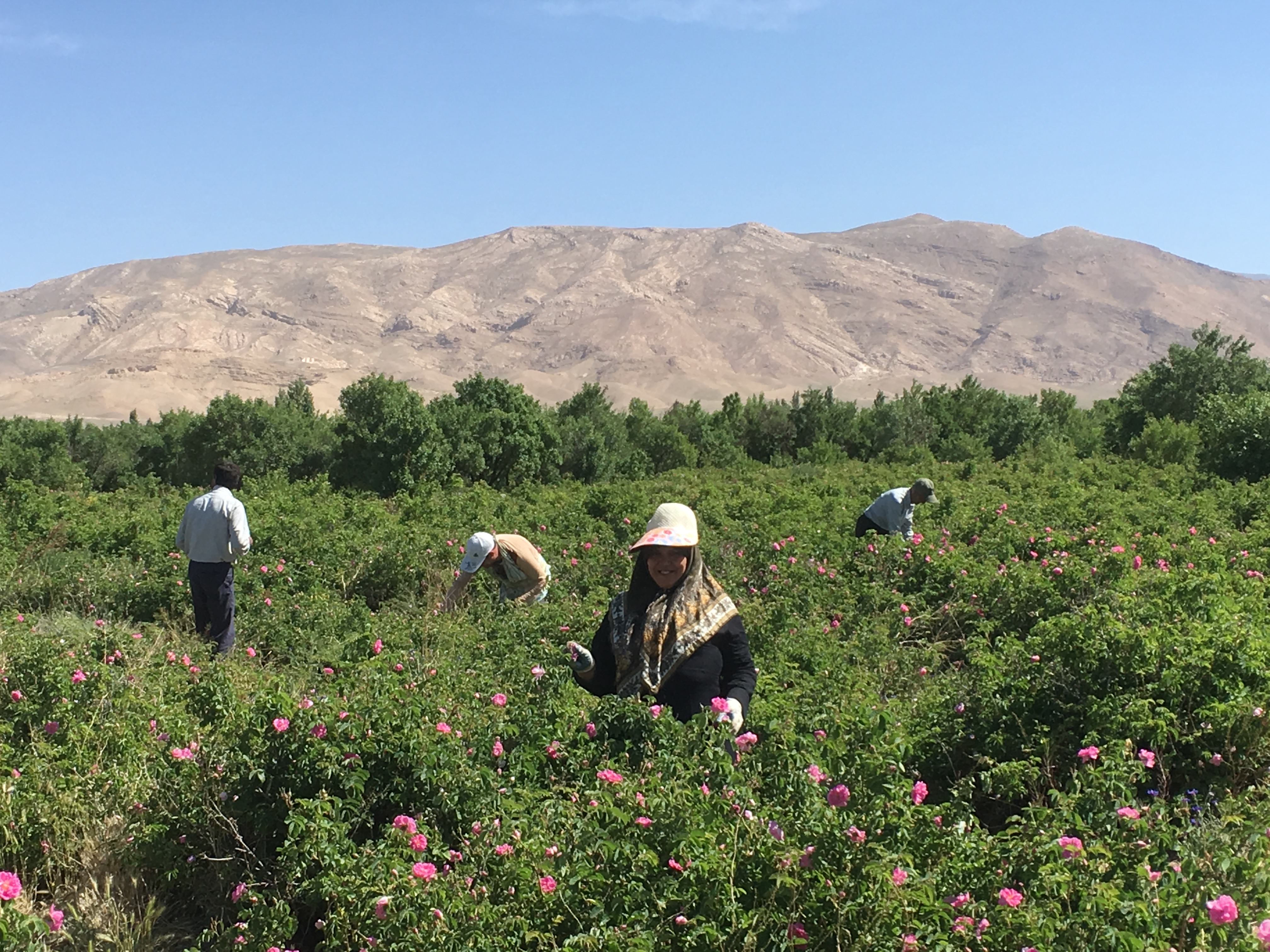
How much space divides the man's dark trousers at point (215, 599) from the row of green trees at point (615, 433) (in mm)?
15499

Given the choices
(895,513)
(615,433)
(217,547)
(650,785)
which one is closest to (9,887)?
(650,785)

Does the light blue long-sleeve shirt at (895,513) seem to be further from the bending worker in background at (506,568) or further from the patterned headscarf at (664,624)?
the patterned headscarf at (664,624)

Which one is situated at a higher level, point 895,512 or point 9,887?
point 895,512

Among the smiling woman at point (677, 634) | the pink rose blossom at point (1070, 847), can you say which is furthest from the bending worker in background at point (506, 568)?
the pink rose blossom at point (1070, 847)

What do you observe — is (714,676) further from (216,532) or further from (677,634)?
(216,532)

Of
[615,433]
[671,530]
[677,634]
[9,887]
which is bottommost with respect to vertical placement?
[615,433]

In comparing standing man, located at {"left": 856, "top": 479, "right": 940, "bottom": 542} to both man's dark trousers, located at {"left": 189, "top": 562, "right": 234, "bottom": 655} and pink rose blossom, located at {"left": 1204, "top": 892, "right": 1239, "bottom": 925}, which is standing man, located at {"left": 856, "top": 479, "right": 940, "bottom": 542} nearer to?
man's dark trousers, located at {"left": 189, "top": 562, "right": 234, "bottom": 655}

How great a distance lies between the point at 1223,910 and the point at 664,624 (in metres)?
2.13

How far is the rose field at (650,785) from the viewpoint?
2859mm

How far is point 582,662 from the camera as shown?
421 cm

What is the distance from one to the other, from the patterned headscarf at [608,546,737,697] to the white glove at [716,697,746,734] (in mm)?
272

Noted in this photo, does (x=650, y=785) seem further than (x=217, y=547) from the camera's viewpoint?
No

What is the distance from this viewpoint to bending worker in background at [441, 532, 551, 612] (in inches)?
287

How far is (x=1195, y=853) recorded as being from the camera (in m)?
2.94
